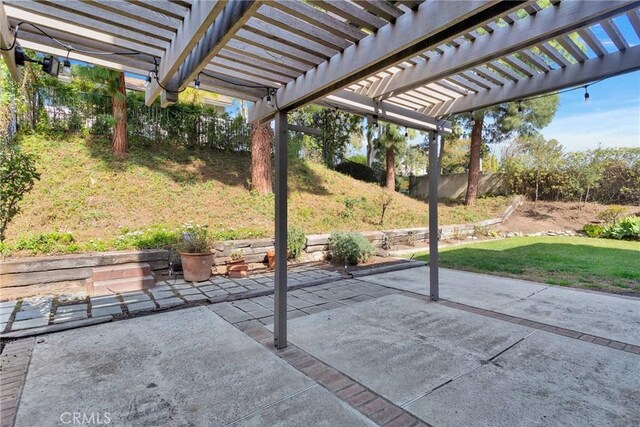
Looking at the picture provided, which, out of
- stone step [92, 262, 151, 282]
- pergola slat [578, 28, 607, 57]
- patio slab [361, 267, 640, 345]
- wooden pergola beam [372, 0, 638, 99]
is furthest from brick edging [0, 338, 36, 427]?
pergola slat [578, 28, 607, 57]

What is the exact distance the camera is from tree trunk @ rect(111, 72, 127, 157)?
7.37m

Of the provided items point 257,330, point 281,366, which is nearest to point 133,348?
point 257,330

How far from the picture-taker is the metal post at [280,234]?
2.75 m

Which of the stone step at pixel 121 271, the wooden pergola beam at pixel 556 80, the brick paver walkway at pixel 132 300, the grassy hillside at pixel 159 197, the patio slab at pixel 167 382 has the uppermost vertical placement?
the wooden pergola beam at pixel 556 80

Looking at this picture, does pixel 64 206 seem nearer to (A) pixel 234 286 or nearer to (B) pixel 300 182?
(A) pixel 234 286

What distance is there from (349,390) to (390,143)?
12236 millimetres

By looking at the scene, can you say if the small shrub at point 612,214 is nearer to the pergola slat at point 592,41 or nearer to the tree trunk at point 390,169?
the tree trunk at point 390,169

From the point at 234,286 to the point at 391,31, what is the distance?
379cm

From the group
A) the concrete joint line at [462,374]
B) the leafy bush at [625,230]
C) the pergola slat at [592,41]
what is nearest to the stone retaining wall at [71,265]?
the concrete joint line at [462,374]

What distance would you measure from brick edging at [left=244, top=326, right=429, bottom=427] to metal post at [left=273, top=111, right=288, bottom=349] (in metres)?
0.17

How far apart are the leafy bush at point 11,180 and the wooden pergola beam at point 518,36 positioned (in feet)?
16.6

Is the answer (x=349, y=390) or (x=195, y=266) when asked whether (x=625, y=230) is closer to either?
(x=349, y=390)

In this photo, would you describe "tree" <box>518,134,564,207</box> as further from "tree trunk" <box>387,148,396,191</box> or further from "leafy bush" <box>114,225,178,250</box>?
"leafy bush" <box>114,225,178,250</box>

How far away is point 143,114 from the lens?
881cm
